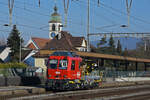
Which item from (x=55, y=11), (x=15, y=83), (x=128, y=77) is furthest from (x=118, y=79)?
(x=55, y=11)

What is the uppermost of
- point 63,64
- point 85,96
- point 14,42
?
point 14,42

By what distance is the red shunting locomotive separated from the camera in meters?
26.2

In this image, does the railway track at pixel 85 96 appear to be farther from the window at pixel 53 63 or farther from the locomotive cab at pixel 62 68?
the window at pixel 53 63

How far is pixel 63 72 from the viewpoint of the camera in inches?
1040

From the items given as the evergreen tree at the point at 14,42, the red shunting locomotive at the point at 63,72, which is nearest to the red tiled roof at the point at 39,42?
the evergreen tree at the point at 14,42

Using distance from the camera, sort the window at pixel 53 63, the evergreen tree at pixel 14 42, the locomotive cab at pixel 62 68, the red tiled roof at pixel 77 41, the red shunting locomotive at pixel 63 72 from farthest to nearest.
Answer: the evergreen tree at pixel 14 42
the red tiled roof at pixel 77 41
the window at pixel 53 63
the locomotive cab at pixel 62 68
the red shunting locomotive at pixel 63 72

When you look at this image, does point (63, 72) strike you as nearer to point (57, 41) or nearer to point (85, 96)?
point (85, 96)

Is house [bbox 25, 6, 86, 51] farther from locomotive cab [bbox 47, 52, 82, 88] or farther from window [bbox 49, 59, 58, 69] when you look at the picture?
window [bbox 49, 59, 58, 69]

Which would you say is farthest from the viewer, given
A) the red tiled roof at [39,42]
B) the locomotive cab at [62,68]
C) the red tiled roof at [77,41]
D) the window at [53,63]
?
the red tiled roof at [39,42]

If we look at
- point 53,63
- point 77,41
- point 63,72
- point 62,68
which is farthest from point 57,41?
point 63,72

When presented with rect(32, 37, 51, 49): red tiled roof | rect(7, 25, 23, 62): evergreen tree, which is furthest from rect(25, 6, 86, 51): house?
rect(7, 25, 23, 62): evergreen tree

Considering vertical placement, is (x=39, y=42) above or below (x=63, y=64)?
above

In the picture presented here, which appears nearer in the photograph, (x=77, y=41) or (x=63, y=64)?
(x=63, y=64)

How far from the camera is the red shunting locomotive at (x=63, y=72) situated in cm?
2623
